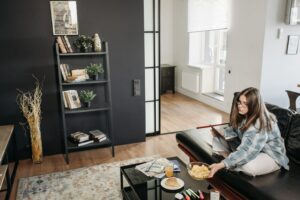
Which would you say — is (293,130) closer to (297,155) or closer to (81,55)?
(297,155)

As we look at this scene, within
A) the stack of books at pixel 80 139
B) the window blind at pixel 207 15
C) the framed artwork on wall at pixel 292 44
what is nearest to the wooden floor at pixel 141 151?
the stack of books at pixel 80 139

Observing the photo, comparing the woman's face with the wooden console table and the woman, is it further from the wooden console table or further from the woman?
the wooden console table

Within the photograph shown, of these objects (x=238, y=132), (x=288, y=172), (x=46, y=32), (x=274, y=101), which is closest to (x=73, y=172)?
(x=46, y=32)

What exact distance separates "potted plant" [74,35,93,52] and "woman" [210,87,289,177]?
6.23 feet

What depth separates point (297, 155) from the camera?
236 cm

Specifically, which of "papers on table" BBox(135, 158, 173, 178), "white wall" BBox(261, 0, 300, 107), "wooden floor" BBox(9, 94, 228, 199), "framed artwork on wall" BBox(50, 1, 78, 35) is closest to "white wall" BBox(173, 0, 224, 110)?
"wooden floor" BBox(9, 94, 228, 199)

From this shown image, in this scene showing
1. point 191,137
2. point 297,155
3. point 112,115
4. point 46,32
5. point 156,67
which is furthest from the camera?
point 156,67

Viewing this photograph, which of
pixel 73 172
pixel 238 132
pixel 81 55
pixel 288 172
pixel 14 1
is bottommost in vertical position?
pixel 73 172

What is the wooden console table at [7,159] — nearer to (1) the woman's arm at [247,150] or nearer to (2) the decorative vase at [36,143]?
(2) the decorative vase at [36,143]

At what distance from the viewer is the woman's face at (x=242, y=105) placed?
2.17 m

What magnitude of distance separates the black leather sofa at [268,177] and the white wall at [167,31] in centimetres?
472

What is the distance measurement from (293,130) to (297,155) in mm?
222

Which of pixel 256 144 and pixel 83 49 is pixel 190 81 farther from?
pixel 256 144

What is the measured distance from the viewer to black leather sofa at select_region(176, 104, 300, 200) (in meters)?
1.94
